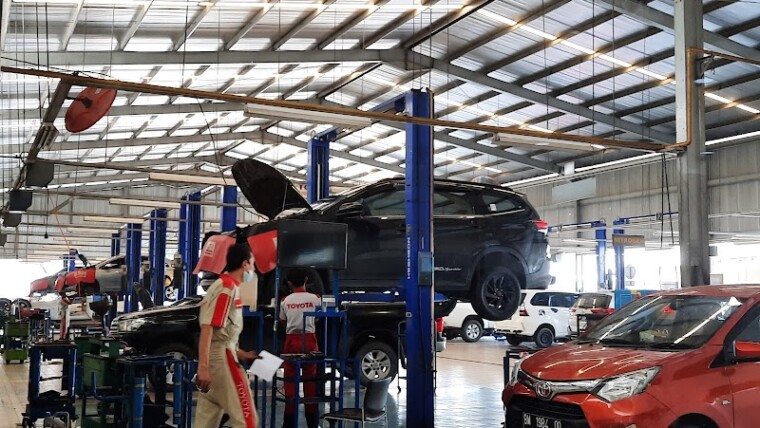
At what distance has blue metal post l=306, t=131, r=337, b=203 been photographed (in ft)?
36.9

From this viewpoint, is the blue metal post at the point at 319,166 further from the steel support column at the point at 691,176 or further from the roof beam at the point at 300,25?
the steel support column at the point at 691,176

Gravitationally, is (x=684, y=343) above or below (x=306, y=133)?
below

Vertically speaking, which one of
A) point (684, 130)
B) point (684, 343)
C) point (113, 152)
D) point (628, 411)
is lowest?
point (628, 411)

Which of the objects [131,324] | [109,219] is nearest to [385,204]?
[131,324]

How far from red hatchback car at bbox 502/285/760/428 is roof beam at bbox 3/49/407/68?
319 inches

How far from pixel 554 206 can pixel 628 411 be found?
73.3ft

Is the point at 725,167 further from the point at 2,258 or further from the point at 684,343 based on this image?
the point at 2,258

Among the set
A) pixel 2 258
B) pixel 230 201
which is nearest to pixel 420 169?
pixel 230 201

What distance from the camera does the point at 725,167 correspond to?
812 inches

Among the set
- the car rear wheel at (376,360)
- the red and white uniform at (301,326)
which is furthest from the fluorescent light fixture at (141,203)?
the red and white uniform at (301,326)

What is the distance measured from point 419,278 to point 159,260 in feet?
41.6

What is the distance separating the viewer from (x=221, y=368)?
4.43 m

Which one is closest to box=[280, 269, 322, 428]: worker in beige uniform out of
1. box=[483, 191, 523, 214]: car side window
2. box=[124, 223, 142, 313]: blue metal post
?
box=[483, 191, 523, 214]: car side window

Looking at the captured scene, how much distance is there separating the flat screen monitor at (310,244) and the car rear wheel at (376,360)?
2792mm
